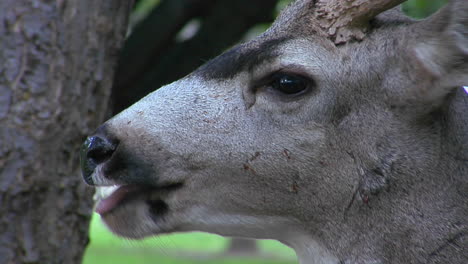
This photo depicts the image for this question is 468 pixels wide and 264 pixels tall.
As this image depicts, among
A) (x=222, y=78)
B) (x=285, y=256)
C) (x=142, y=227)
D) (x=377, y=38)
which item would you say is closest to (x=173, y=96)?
(x=222, y=78)

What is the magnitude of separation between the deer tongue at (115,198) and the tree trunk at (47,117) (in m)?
1.07

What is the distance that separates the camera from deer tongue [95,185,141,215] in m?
4.04

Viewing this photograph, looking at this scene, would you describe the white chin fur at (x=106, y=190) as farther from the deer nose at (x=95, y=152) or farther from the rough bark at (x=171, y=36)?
the rough bark at (x=171, y=36)

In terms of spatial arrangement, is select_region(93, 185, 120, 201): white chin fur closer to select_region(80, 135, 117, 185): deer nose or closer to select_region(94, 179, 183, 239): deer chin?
select_region(94, 179, 183, 239): deer chin

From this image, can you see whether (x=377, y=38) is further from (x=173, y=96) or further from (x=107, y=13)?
(x=107, y=13)

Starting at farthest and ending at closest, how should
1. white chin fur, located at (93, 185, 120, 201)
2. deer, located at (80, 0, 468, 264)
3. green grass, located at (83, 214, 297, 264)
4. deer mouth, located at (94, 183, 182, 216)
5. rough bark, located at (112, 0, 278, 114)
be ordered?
green grass, located at (83, 214, 297, 264) → rough bark, located at (112, 0, 278, 114) → white chin fur, located at (93, 185, 120, 201) → deer mouth, located at (94, 183, 182, 216) → deer, located at (80, 0, 468, 264)

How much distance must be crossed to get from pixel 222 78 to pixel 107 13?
5.65 feet

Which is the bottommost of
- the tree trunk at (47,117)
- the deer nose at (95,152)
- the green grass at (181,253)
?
the green grass at (181,253)

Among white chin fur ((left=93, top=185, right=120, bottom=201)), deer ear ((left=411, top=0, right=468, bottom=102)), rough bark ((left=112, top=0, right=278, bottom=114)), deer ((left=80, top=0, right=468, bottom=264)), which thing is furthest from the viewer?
rough bark ((left=112, top=0, right=278, bottom=114))

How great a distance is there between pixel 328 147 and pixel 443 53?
2.25ft

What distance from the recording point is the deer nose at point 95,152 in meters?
3.91

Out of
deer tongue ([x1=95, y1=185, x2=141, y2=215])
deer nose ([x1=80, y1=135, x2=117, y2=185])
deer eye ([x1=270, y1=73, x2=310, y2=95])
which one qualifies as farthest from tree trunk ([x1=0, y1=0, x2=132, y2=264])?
deer eye ([x1=270, y1=73, x2=310, y2=95])

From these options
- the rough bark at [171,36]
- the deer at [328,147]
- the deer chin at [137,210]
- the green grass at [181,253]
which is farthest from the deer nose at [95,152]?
the green grass at [181,253]

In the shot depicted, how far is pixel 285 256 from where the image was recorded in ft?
69.2
